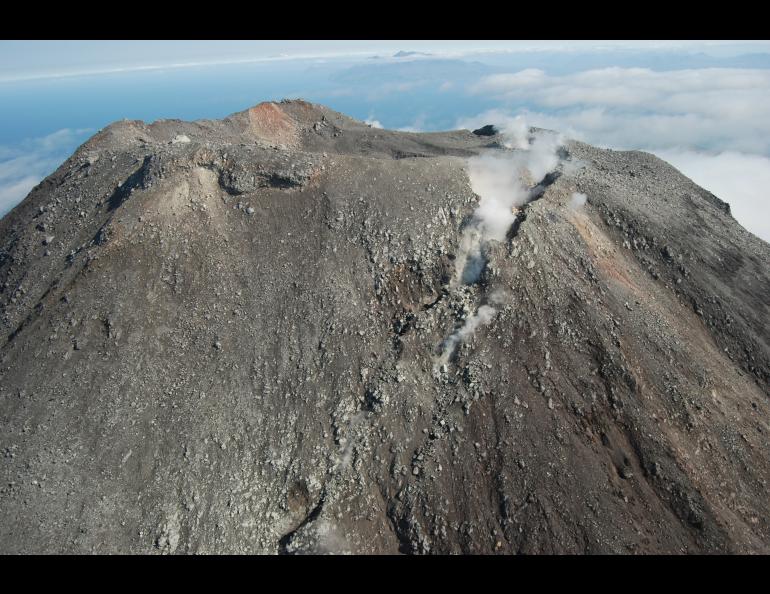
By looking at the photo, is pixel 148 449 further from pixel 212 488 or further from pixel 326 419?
pixel 326 419

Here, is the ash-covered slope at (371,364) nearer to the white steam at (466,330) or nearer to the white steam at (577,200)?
the white steam at (466,330)

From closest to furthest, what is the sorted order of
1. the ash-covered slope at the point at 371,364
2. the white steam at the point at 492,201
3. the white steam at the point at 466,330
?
1. the ash-covered slope at the point at 371,364
2. the white steam at the point at 466,330
3. the white steam at the point at 492,201

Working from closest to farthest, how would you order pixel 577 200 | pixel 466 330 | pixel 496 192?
pixel 466 330, pixel 577 200, pixel 496 192

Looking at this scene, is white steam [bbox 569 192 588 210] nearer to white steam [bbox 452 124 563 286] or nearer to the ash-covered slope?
the ash-covered slope

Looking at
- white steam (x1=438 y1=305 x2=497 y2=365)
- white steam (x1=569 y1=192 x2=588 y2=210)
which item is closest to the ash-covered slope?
white steam (x1=438 y1=305 x2=497 y2=365)

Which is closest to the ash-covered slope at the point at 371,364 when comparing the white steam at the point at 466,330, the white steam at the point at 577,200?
the white steam at the point at 466,330

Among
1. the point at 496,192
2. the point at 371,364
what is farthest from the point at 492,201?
the point at 371,364

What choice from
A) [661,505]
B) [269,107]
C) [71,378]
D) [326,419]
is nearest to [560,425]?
[661,505]

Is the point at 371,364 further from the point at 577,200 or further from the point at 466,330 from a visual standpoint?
the point at 577,200
